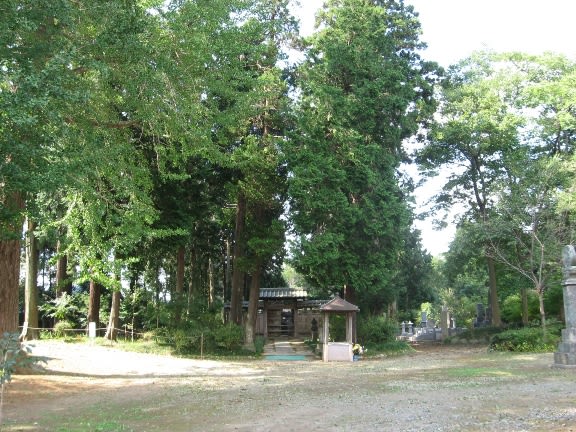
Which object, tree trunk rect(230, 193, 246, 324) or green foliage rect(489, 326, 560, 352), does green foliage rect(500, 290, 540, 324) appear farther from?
tree trunk rect(230, 193, 246, 324)

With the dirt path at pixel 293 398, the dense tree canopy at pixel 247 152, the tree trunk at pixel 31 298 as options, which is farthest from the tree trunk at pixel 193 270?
the dirt path at pixel 293 398

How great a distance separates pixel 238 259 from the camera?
73.4ft

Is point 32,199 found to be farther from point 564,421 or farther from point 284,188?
point 284,188

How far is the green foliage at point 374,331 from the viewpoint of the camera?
22.6m

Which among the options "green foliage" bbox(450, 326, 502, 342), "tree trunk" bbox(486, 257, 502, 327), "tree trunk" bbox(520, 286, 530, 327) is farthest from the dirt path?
"tree trunk" bbox(486, 257, 502, 327)

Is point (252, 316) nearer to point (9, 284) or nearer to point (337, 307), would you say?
point (337, 307)

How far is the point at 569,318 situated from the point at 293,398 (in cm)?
861

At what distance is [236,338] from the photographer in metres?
21.0

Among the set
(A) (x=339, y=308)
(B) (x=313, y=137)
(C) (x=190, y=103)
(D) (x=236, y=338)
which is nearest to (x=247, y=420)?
(C) (x=190, y=103)

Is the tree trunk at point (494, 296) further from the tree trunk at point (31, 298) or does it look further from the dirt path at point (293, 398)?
the tree trunk at point (31, 298)

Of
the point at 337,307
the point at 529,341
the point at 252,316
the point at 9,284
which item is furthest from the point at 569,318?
the point at 9,284

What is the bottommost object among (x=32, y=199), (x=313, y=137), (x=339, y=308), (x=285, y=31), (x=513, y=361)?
(x=513, y=361)

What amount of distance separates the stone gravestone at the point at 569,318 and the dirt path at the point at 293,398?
48 centimetres

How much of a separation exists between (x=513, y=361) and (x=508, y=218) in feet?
27.8
